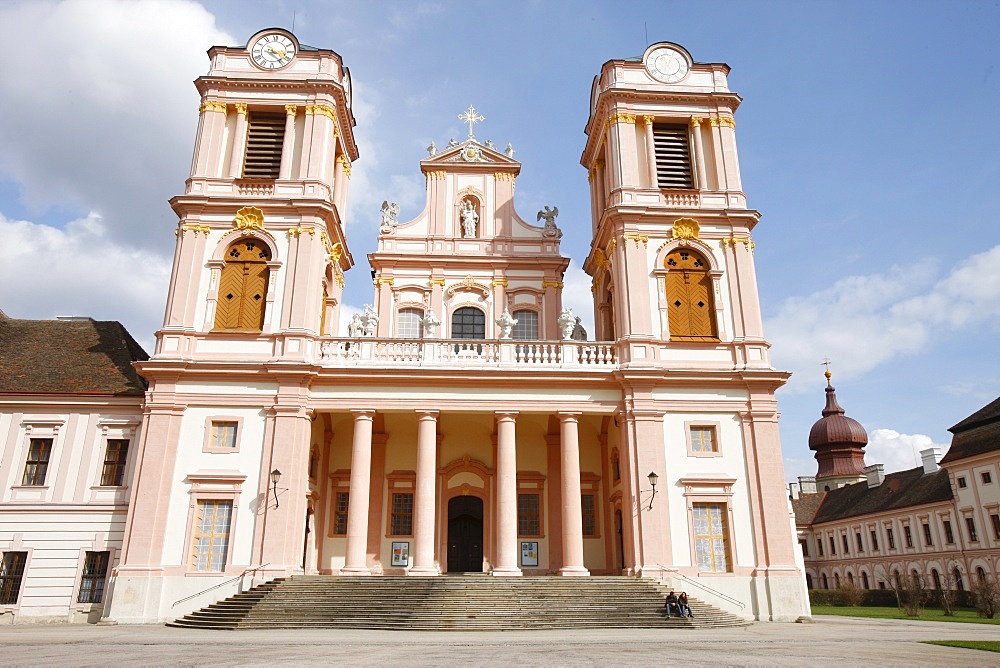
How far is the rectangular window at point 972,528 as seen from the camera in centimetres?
4234

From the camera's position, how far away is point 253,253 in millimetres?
23672

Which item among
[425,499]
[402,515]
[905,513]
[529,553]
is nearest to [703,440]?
[529,553]

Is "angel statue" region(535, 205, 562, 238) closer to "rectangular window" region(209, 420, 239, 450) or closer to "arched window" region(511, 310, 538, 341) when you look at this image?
"arched window" region(511, 310, 538, 341)

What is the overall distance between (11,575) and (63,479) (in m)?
2.90

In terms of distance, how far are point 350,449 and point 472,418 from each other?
14.2ft

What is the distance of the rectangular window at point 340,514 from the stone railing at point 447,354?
498 centimetres

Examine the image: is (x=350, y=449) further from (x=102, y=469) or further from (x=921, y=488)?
(x=921, y=488)

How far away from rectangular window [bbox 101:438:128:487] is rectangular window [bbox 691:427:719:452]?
17.2 meters

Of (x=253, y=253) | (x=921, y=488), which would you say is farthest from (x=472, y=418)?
(x=921, y=488)

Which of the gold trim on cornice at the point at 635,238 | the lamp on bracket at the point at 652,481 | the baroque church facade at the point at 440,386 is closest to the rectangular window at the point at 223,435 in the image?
the baroque church facade at the point at 440,386

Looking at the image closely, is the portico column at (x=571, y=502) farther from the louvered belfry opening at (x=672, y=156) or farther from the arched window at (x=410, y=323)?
the louvered belfry opening at (x=672, y=156)

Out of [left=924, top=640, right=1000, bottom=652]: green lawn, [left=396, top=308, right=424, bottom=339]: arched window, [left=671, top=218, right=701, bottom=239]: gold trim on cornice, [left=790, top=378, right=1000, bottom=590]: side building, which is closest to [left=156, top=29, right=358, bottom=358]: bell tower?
[left=396, top=308, right=424, bottom=339]: arched window

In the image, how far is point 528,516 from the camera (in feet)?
80.6

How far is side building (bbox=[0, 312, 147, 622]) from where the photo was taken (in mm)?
20953
